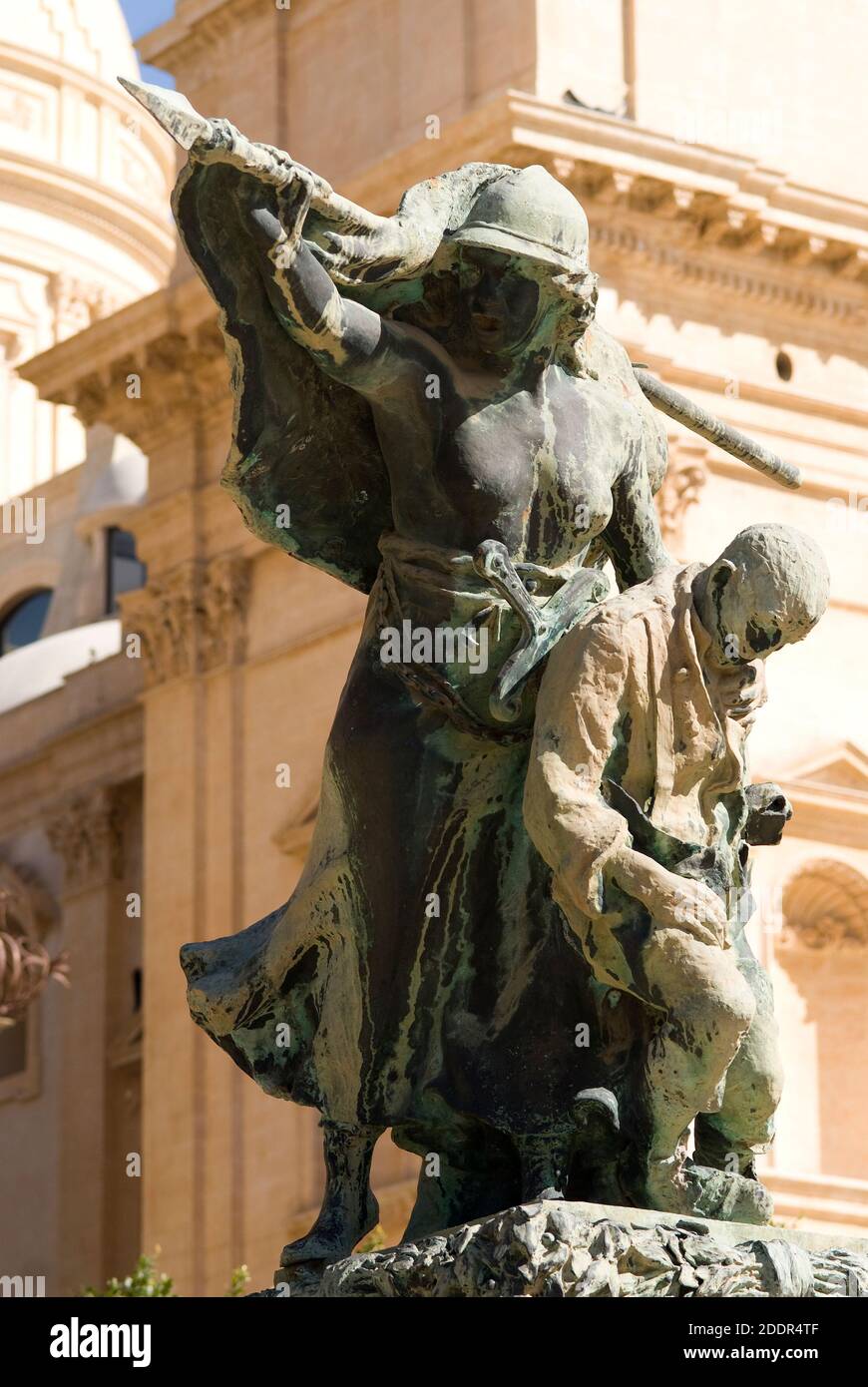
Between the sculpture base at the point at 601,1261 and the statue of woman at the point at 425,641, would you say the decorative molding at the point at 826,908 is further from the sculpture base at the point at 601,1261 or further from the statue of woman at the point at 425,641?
the sculpture base at the point at 601,1261

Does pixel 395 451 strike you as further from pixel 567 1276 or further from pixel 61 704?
pixel 61 704

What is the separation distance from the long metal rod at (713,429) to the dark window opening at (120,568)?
3249cm

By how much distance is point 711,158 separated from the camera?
24969 millimetres

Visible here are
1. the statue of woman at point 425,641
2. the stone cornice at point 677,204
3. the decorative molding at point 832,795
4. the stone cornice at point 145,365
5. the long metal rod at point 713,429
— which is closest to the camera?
the statue of woman at point 425,641

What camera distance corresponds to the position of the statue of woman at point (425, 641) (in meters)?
7.02

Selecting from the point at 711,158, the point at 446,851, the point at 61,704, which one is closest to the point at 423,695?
the point at 446,851

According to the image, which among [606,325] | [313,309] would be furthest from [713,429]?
[606,325]

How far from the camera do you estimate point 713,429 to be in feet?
25.9

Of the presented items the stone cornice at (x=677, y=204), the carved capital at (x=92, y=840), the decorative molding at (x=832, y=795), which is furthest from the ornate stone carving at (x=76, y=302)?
the decorative molding at (x=832, y=795)

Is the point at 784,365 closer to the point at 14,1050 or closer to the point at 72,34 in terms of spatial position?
the point at 14,1050

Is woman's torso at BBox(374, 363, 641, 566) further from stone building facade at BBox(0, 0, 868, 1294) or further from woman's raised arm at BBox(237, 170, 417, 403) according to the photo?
stone building facade at BBox(0, 0, 868, 1294)

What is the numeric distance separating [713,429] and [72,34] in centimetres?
4339
